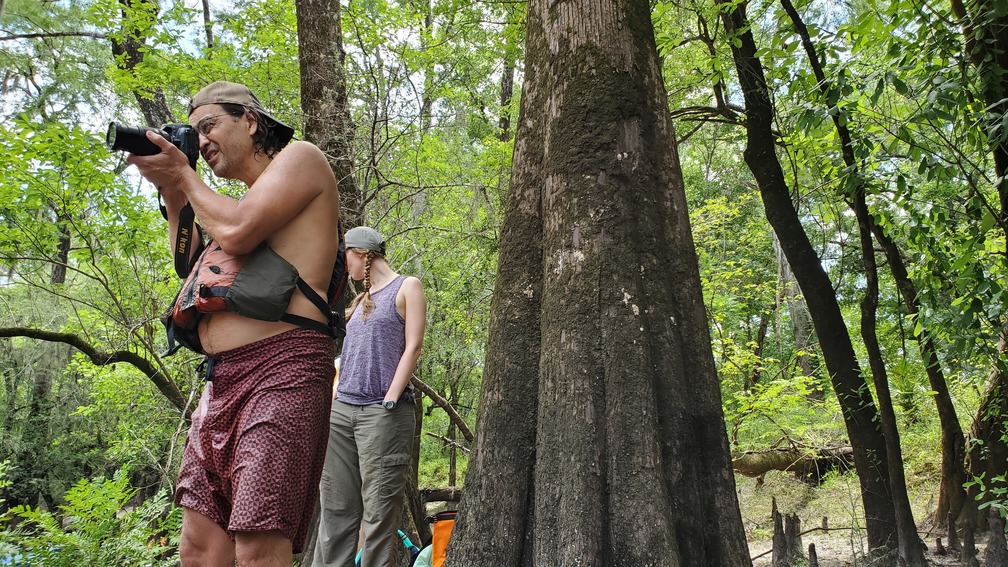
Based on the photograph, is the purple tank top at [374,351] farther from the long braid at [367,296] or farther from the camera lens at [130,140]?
the camera lens at [130,140]

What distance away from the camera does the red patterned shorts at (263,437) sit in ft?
5.88

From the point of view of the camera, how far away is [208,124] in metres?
2.16

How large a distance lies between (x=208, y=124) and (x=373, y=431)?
82.8 inches

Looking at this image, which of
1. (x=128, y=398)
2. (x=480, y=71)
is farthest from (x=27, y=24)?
(x=480, y=71)

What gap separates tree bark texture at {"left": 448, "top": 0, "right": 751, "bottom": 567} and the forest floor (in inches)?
120

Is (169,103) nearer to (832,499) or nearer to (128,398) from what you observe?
(128,398)

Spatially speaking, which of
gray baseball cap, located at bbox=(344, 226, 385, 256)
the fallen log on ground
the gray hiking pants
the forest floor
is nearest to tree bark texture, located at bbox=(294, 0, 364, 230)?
gray baseball cap, located at bbox=(344, 226, 385, 256)

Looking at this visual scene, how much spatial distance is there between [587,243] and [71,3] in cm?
1355

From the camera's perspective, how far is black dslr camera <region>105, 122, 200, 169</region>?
1.92m

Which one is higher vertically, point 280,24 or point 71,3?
point 71,3

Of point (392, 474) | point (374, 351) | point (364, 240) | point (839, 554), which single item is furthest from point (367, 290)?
point (839, 554)

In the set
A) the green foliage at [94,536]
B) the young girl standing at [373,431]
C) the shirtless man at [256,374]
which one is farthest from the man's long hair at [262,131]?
the green foliage at [94,536]

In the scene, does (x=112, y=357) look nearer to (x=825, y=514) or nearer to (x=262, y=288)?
(x=262, y=288)

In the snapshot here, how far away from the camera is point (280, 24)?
22.4ft
